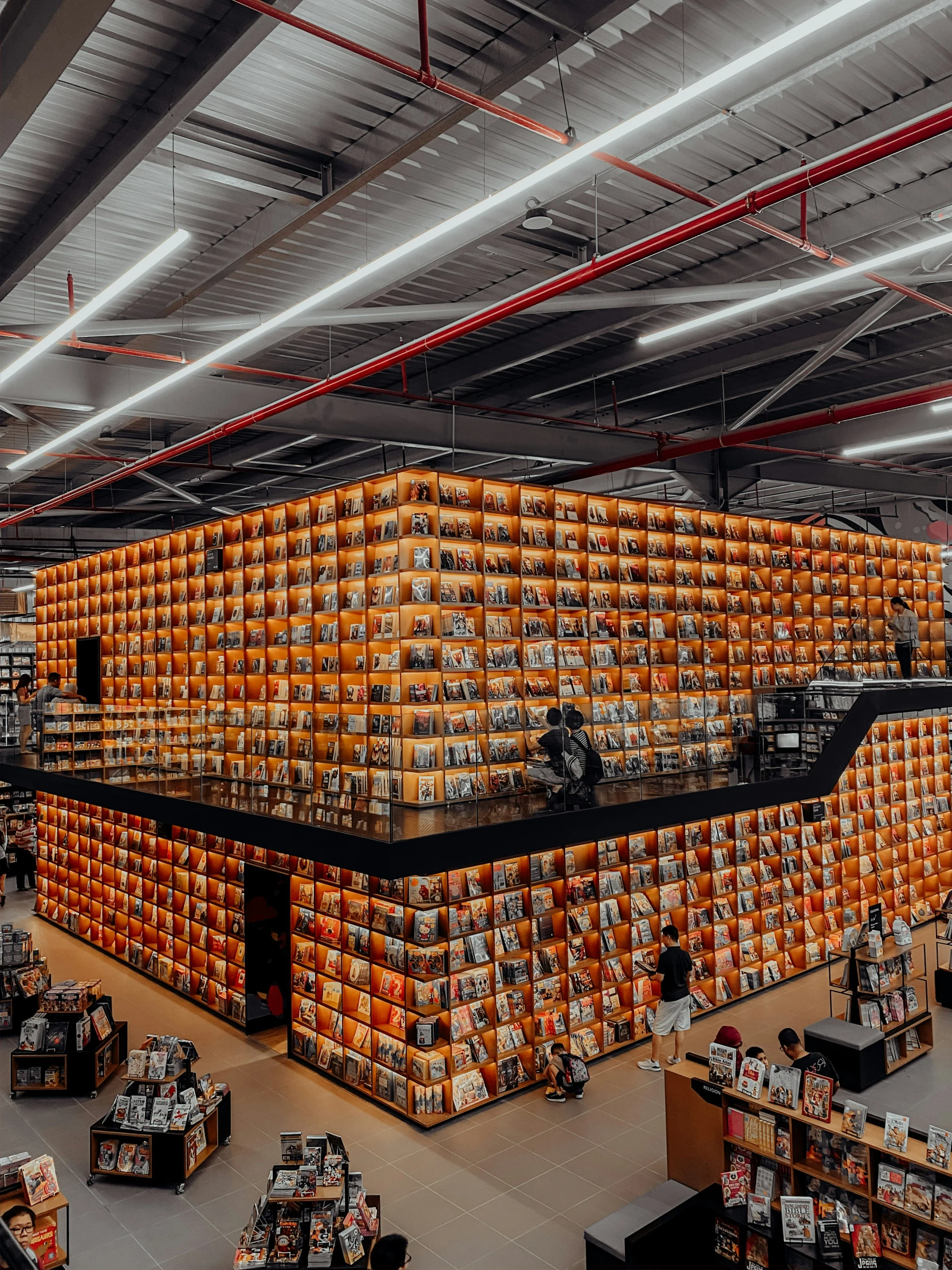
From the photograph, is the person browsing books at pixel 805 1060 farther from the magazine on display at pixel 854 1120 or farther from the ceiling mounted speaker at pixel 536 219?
the ceiling mounted speaker at pixel 536 219

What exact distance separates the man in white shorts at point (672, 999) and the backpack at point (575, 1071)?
92cm

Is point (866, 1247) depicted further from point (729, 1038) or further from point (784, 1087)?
point (729, 1038)

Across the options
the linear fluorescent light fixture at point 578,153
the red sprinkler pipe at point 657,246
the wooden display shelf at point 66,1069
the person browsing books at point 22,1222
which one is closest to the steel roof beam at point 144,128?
the linear fluorescent light fixture at point 578,153

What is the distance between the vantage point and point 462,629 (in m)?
8.73

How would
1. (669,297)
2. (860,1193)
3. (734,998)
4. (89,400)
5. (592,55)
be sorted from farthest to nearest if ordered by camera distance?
(734,998)
(89,400)
(669,297)
(860,1193)
(592,55)

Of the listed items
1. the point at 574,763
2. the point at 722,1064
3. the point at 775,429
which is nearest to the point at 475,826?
the point at 574,763

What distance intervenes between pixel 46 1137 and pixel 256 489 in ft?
35.8

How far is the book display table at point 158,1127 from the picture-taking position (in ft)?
23.0

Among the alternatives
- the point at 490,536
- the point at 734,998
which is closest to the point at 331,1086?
the point at 734,998

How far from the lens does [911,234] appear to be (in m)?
7.48

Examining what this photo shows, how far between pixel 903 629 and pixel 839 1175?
1026 cm

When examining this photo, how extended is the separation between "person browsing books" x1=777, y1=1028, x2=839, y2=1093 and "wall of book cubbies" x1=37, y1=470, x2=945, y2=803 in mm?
2827

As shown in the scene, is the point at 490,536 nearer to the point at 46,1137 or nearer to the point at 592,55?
the point at 592,55

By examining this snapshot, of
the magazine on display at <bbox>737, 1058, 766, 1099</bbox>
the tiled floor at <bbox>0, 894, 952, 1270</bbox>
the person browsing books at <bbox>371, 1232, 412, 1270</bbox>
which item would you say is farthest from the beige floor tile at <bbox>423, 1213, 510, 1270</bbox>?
the magazine on display at <bbox>737, 1058, 766, 1099</bbox>
